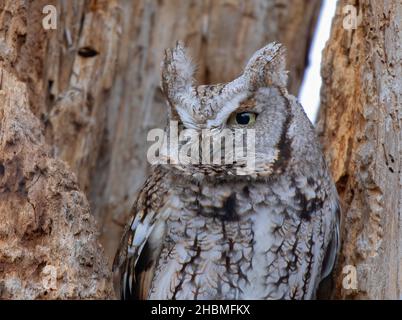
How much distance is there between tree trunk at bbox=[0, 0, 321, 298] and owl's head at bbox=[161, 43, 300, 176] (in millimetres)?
542

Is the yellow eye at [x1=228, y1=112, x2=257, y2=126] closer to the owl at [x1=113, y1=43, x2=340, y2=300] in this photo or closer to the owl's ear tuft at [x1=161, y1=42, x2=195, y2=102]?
the owl at [x1=113, y1=43, x2=340, y2=300]

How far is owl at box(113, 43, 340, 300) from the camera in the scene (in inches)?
137

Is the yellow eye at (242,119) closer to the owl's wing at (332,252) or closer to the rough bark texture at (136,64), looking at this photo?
the owl's wing at (332,252)

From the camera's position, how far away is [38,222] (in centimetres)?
338

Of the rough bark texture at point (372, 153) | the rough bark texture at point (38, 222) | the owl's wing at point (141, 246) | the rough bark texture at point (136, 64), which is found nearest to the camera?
the rough bark texture at point (38, 222)

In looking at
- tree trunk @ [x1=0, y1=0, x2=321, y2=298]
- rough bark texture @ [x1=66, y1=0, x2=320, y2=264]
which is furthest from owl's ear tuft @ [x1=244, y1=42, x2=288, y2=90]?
rough bark texture @ [x1=66, y1=0, x2=320, y2=264]

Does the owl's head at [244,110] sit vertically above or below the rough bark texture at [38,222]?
above

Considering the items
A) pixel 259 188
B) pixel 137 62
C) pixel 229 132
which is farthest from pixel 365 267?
pixel 137 62

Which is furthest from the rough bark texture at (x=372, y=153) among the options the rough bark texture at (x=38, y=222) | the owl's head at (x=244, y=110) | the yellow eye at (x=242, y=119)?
the rough bark texture at (x=38, y=222)

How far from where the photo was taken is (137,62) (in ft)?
16.0

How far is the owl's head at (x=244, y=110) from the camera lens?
346cm

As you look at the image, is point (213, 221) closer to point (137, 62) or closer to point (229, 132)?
point (229, 132)

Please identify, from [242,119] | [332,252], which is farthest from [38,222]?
[332,252]

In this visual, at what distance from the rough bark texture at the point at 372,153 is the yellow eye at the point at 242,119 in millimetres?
519
